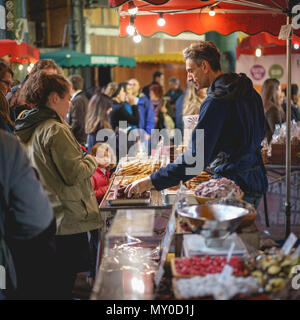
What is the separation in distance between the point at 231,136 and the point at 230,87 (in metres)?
0.32

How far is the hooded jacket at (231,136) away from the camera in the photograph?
268 centimetres

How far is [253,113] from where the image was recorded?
9.26 feet

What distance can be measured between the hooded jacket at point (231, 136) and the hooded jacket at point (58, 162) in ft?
1.83

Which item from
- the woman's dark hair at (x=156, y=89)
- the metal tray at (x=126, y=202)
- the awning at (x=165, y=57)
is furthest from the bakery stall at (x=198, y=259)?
the awning at (x=165, y=57)

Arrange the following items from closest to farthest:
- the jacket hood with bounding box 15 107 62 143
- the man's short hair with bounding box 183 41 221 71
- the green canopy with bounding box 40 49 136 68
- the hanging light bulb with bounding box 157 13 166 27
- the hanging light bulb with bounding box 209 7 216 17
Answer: the jacket hood with bounding box 15 107 62 143 → the man's short hair with bounding box 183 41 221 71 → the hanging light bulb with bounding box 209 7 216 17 → the hanging light bulb with bounding box 157 13 166 27 → the green canopy with bounding box 40 49 136 68

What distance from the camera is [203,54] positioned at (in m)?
2.93

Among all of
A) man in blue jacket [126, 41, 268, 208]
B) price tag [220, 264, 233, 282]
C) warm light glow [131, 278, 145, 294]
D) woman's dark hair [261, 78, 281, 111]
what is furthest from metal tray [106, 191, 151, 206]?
woman's dark hair [261, 78, 281, 111]

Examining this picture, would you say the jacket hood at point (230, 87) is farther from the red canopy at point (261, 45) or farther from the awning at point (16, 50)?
the awning at point (16, 50)

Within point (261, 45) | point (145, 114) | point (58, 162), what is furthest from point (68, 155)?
point (261, 45)

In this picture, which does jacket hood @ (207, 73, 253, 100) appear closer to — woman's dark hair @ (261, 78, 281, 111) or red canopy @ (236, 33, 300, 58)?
woman's dark hair @ (261, 78, 281, 111)

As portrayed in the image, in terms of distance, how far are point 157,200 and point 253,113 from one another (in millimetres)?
959

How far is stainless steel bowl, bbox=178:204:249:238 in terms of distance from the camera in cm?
178
